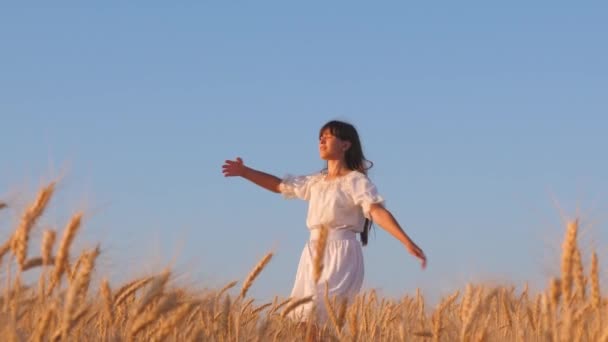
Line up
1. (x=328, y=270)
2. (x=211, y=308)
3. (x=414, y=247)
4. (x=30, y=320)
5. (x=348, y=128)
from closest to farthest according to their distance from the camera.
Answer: (x=30, y=320) < (x=211, y=308) < (x=414, y=247) < (x=328, y=270) < (x=348, y=128)

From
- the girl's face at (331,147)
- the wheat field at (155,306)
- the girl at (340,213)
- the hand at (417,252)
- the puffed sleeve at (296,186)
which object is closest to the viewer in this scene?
the wheat field at (155,306)

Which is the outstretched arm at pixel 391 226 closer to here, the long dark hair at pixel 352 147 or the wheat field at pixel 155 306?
the long dark hair at pixel 352 147

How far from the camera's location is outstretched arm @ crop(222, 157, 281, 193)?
6.48m

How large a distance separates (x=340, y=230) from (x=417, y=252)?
75cm

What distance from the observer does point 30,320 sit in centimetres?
346

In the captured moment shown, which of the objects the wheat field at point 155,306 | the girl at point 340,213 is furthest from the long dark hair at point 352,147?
the wheat field at point 155,306

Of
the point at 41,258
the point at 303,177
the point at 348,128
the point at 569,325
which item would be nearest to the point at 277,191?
the point at 303,177

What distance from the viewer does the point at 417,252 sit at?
514 centimetres

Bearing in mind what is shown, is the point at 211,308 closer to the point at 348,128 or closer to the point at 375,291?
the point at 348,128

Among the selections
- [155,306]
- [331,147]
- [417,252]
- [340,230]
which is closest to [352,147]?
[331,147]

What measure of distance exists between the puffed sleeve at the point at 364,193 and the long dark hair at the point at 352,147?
0.31 meters

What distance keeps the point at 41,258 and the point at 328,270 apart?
10.2 feet

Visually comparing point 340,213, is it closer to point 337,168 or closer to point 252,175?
point 337,168

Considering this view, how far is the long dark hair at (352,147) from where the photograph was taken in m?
6.00
